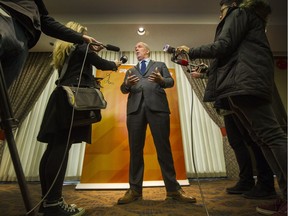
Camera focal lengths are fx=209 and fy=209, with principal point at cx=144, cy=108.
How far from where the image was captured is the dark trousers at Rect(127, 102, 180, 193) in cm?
153

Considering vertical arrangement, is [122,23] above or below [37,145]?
above

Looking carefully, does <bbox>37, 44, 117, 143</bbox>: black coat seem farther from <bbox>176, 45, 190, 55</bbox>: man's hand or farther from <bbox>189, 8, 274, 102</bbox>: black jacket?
<bbox>189, 8, 274, 102</bbox>: black jacket

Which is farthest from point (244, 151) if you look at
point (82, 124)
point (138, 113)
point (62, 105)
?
point (62, 105)

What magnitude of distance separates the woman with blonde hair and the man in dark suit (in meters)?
0.41

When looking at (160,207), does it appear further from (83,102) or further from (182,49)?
(182,49)

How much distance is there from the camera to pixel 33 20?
3.07ft

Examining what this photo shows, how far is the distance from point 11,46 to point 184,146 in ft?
7.68

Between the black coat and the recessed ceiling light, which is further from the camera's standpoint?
the recessed ceiling light

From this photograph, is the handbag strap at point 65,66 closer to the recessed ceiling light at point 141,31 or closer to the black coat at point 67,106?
the black coat at point 67,106

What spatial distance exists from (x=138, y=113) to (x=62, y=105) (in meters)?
0.64

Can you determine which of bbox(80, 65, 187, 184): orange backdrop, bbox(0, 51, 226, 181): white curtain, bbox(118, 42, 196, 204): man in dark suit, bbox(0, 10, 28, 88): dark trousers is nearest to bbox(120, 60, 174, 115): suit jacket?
bbox(118, 42, 196, 204): man in dark suit

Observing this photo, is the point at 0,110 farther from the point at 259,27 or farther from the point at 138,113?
the point at 259,27

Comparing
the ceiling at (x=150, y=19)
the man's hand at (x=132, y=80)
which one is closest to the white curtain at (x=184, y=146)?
the ceiling at (x=150, y=19)

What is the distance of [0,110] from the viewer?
2.50 feet
